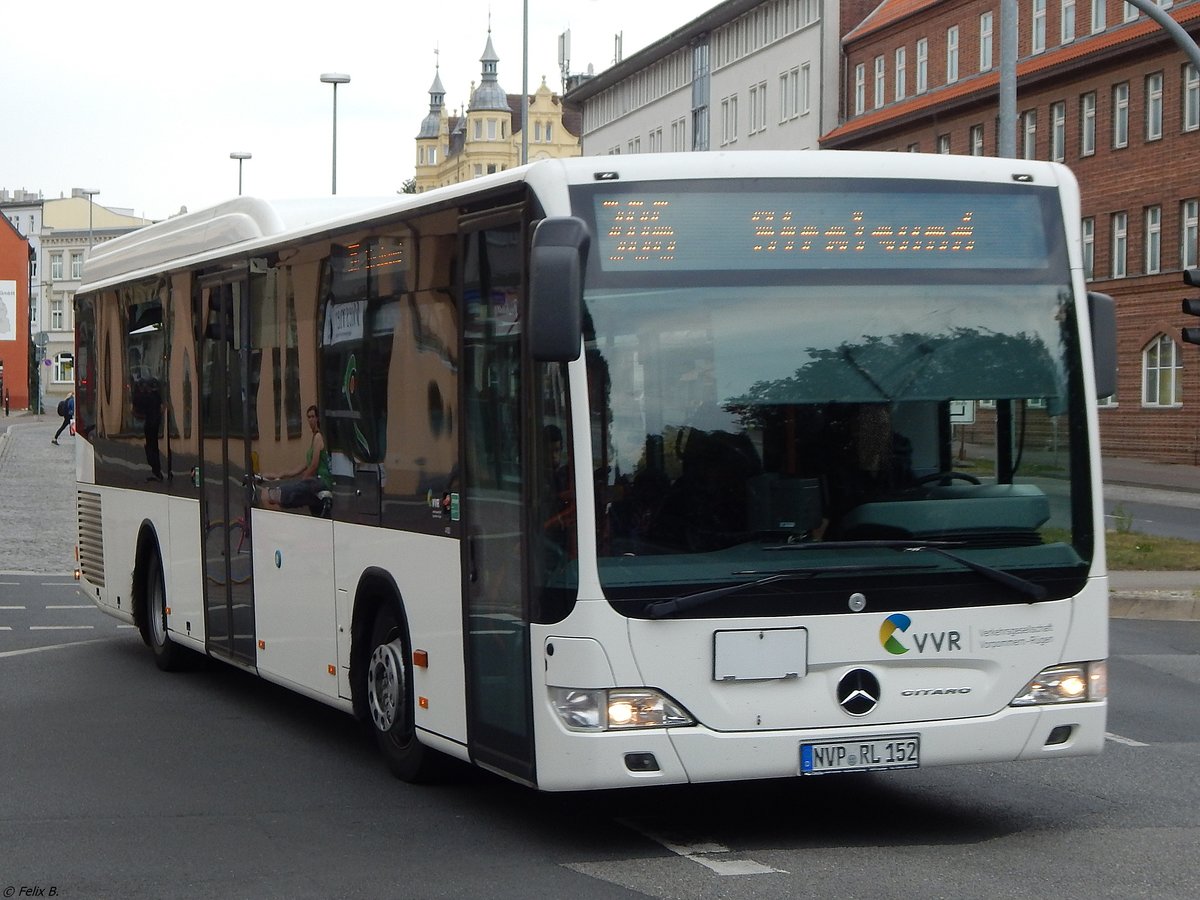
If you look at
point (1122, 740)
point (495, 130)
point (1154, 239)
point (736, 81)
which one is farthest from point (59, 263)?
point (1122, 740)

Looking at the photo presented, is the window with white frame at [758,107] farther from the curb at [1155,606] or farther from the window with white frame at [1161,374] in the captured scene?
the curb at [1155,606]

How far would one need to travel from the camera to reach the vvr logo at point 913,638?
7934 millimetres

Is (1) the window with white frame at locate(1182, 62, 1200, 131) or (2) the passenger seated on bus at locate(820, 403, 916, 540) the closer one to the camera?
(2) the passenger seated on bus at locate(820, 403, 916, 540)

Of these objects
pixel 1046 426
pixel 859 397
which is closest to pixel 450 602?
pixel 859 397

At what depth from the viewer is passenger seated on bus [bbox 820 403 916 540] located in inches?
309

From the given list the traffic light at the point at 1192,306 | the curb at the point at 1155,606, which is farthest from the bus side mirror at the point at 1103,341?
the traffic light at the point at 1192,306

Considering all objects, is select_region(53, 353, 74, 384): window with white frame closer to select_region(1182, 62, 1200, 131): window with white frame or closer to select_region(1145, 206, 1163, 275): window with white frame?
select_region(1145, 206, 1163, 275): window with white frame

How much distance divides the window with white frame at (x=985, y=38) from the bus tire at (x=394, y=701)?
59.1 meters

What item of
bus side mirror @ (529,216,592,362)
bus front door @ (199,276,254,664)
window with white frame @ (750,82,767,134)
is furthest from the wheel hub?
window with white frame @ (750,82,767,134)

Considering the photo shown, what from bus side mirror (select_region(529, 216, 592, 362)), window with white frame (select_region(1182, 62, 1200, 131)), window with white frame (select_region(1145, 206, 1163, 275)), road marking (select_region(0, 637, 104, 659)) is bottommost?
road marking (select_region(0, 637, 104, 659))

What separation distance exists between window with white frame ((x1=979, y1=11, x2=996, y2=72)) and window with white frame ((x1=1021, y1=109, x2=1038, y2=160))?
4.56 meters

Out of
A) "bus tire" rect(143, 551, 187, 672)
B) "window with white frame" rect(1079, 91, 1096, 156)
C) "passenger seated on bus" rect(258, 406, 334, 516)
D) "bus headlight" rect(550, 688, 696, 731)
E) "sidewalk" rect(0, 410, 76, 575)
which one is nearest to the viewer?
"bus headlight" rect(550, 688, 696, 731)

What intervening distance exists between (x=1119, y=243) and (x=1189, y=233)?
3734 millimetres

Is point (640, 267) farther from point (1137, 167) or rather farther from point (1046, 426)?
point (1137, 167)
